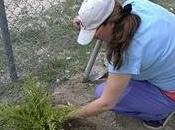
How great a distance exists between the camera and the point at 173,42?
253cm

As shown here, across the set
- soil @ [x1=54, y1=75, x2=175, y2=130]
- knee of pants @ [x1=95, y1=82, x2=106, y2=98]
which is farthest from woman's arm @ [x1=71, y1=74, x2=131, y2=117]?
knee of pants @ [x1=95, y1=82, x2=106, y2=98]

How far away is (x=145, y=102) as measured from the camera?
2.84m

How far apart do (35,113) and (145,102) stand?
0.74m

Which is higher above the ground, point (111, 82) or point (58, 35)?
point (111, 82)

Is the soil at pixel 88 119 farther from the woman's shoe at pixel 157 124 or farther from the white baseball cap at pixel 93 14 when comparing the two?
the white baseball cap at pixel 93 14

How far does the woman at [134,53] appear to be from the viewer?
7.31 feet

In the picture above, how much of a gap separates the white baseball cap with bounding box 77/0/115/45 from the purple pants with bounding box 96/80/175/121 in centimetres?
69

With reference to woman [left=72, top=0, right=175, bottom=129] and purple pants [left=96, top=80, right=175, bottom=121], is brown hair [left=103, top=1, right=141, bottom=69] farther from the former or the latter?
purple pants [left=96, top=80, right=175, bottom=121]

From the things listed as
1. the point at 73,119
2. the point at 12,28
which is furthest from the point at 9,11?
the point at 73,119

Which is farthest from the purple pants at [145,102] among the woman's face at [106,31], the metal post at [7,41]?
the metal post at [7,41]

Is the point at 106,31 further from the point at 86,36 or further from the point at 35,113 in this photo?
the point at 35,113

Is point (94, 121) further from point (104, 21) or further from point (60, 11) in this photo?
point (60, 11)

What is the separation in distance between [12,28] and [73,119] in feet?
4.19

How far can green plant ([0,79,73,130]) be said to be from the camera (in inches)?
105
